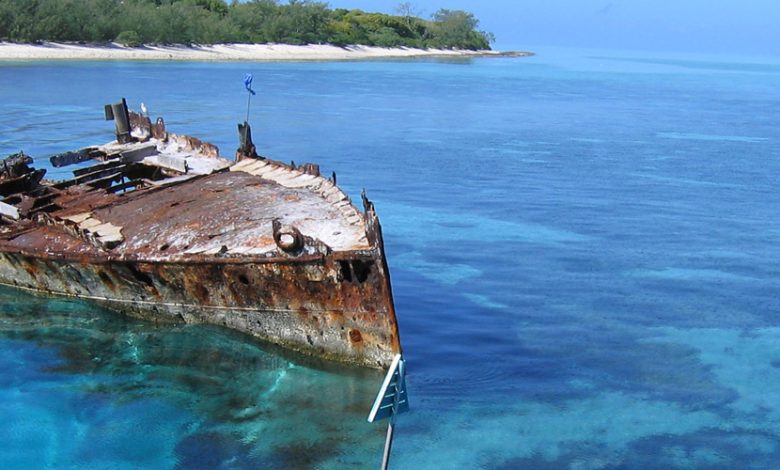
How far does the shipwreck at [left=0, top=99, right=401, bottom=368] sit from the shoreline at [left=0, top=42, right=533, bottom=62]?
170 feet

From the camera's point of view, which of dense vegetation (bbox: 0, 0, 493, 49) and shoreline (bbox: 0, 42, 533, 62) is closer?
shoreline (bbox: 0, 42, 533, 62)

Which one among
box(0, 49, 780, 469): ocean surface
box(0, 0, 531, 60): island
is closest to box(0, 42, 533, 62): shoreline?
box(0, 0, 531, 60): island

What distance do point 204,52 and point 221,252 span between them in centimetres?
6999

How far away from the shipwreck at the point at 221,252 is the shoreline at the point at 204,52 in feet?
170

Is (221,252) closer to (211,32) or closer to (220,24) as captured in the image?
(211,32)

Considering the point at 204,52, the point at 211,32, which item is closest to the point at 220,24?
the point at 211,32

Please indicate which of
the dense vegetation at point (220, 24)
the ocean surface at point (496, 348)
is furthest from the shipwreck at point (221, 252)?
the dense vegetation at point (220, 24)

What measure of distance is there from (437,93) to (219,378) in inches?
1796

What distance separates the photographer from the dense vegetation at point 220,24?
66.9 meters

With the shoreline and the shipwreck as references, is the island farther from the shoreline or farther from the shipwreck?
the shipwreck

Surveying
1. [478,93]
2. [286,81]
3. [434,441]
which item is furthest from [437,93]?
[434,441]

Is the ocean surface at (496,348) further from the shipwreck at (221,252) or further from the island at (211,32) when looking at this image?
the island at (211,32)

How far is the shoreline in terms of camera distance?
2509 inches

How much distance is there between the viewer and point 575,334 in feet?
44.2
